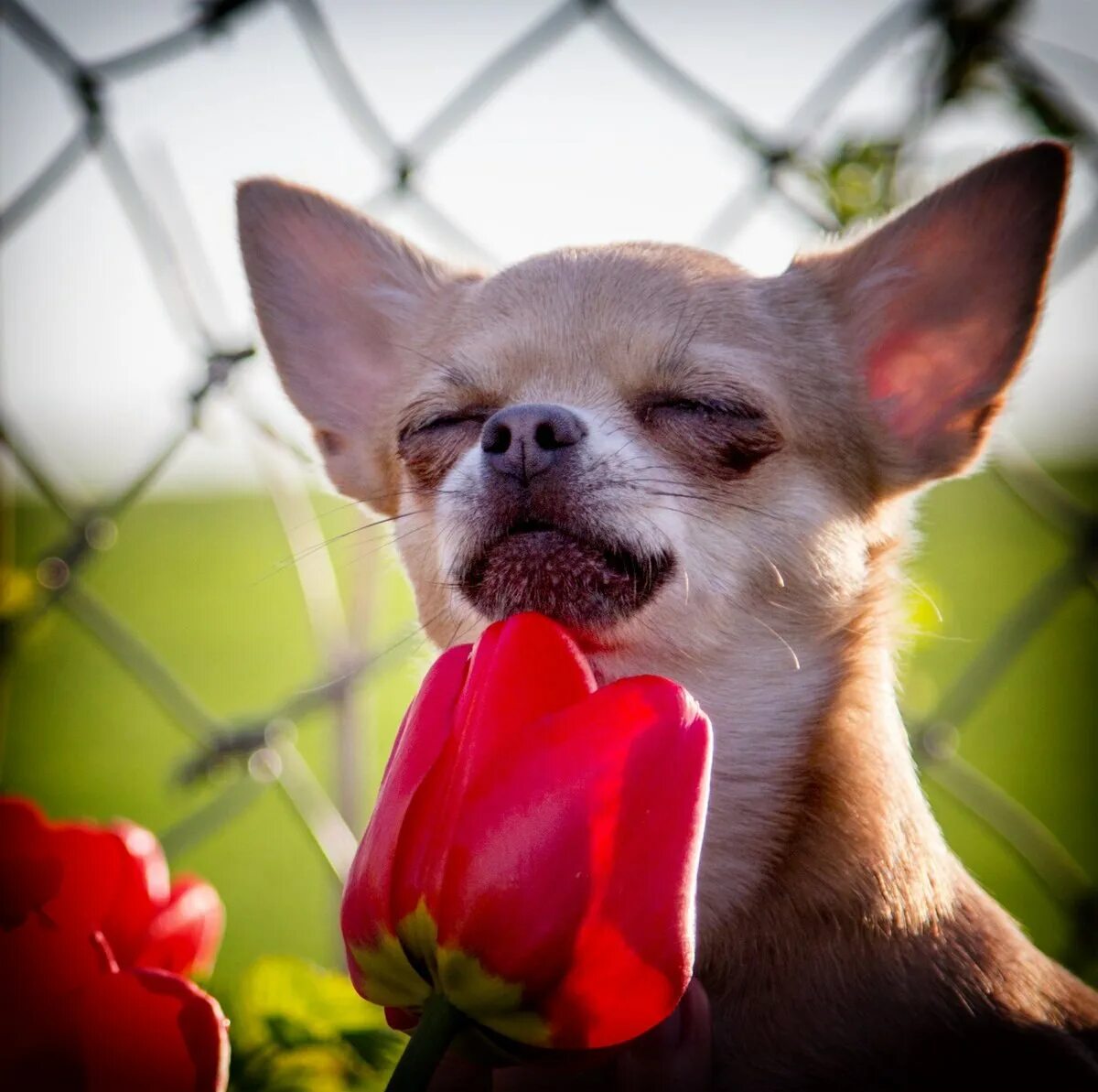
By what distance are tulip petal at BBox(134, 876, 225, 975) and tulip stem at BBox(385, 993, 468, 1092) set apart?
279 mm

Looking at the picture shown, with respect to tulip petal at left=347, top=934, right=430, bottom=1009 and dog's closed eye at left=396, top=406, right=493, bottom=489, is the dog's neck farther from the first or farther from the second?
tulip petal at left=347, top=934, right=430, bottom=1009

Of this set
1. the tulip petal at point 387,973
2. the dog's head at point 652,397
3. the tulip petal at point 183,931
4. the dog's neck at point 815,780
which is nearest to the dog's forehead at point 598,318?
the dog's head at point 652,397

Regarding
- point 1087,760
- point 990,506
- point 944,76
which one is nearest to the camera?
point 944,76

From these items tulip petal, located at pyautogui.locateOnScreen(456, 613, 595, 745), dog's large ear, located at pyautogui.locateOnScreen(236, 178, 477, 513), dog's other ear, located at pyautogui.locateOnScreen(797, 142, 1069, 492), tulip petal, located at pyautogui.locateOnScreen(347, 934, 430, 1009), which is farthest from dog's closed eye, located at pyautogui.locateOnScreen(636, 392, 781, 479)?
tulip petal, located at pyautogui.locateOnScreen(347, 934, 430, 1009)

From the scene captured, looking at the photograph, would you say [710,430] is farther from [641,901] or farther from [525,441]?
[641,901]

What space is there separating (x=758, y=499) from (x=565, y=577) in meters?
0.31

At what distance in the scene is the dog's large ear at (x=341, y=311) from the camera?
1739mm

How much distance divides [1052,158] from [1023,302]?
186mm

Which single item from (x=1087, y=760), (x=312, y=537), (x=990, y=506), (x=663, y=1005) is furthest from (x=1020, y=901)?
(x=990, y=506)

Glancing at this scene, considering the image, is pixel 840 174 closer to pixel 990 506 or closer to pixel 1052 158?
pixel 1052 158

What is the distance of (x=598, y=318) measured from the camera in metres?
1.54

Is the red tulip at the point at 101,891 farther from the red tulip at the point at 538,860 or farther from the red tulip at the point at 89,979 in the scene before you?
the red tulip at the point at 538,860

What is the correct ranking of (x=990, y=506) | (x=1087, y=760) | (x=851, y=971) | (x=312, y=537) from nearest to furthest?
(x=851, y=971), (x=312, y=537), (x=1087, y=760), (x=990, y=506)

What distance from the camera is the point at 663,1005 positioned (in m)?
0.66
